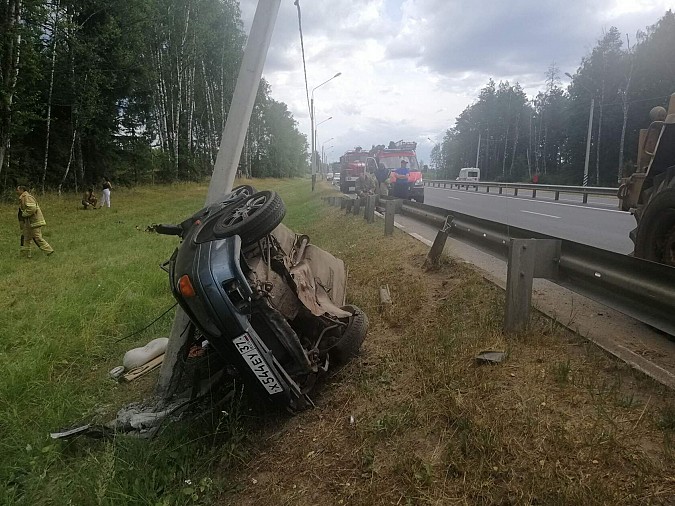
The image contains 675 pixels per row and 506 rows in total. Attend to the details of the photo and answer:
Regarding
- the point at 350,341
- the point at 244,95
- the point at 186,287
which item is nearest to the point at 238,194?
the point at 244,95

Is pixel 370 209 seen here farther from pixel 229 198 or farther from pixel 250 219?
pixel 250 219

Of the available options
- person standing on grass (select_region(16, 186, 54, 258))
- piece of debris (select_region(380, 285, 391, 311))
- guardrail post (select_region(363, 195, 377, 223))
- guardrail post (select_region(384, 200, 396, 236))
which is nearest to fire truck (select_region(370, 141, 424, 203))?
guardrail post (select_region(363, 195, 377, 223))

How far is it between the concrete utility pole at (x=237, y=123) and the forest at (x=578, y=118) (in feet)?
106

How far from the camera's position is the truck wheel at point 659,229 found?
3358mm

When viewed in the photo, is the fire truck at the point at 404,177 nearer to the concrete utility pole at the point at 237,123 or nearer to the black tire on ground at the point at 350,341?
the concrete utility pole at the point at 237,123

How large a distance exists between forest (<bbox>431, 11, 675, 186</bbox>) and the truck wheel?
102ft

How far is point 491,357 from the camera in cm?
279

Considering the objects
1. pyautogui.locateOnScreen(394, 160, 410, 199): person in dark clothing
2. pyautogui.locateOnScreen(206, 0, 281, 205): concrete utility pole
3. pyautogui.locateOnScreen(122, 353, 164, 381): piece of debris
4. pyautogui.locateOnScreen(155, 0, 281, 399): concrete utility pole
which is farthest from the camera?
pyautogui.locateOnScreen(394, 160, 410, 199): person in dark clothing

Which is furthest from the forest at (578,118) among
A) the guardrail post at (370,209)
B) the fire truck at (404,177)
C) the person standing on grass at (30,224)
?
the person standing on grass at (30,224)

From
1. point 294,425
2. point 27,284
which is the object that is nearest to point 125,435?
point 294,425

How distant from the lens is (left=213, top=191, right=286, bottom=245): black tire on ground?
2912mm

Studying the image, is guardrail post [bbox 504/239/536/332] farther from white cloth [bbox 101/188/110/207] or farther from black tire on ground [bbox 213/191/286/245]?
white cloth [bbox 101/188/110/207]

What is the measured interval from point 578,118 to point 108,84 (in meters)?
46.6

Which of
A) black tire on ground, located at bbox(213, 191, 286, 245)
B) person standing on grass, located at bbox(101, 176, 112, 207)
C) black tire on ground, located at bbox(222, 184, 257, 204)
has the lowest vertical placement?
person standing on grass, located at bbox(101, 176, 112, 207)
